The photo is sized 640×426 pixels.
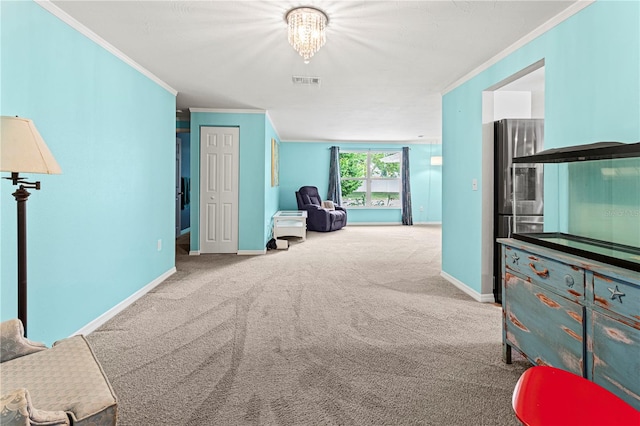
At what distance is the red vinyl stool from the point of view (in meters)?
0.90

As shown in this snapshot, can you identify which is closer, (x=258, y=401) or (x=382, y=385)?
(x=258, y=401)

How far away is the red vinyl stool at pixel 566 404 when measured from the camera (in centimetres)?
90

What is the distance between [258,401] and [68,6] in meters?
2.77

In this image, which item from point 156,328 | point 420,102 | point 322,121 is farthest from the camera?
point 322,121

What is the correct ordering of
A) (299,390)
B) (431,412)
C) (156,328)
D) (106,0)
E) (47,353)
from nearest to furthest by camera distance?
(47,353) < (431,412) < (299,390) < (106,0) < (156,328)

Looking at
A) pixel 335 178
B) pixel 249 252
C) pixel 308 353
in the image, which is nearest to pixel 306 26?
pixel 308 353

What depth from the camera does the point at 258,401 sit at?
70.6 inches

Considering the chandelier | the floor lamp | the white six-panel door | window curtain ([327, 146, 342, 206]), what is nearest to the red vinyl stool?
the floor lamp

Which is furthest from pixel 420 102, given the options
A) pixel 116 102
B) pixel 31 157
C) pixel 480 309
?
pixel 31 157

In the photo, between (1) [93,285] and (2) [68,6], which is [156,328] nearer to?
(1) [93,285]

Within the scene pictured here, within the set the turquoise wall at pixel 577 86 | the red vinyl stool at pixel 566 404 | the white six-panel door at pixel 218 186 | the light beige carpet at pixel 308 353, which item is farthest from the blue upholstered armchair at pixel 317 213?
the red vinyl stool at pixel 566 404

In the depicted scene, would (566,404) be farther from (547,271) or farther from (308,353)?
(308,353)

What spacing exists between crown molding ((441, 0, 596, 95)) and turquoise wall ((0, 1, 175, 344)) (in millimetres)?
3393

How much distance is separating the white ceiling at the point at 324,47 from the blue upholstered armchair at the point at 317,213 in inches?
148
